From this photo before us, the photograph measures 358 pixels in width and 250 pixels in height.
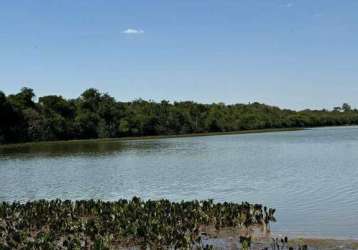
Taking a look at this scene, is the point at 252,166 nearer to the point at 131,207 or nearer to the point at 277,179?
the point at 277,179

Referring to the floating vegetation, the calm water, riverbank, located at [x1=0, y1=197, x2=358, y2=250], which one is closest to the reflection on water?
the calm water

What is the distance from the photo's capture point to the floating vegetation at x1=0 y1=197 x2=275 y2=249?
1511 cm

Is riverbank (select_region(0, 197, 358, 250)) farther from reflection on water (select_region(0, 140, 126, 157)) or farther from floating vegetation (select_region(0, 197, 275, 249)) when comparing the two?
reflection on water (select_region(0, 140, 126, 157))

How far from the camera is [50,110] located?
119500 millimetres

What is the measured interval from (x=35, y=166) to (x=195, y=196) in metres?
Result: 24.3

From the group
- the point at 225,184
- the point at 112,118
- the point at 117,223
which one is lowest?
the point at 225,184

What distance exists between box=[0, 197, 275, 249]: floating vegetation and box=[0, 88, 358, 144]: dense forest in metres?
82.3

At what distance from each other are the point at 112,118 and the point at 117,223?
11655cm

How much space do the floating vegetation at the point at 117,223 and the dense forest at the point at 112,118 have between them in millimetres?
82327

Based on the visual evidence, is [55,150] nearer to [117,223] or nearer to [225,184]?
[225,184]

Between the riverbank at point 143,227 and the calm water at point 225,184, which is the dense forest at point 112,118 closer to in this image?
the calm water at point 225,184

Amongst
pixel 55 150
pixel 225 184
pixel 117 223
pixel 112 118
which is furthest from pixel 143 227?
pixel 112 118

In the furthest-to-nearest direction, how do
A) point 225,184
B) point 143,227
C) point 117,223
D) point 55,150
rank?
1. point 55,150
2. point 225,184
3. point 117,223
4. point 143,227

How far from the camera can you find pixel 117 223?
55.8 ft
